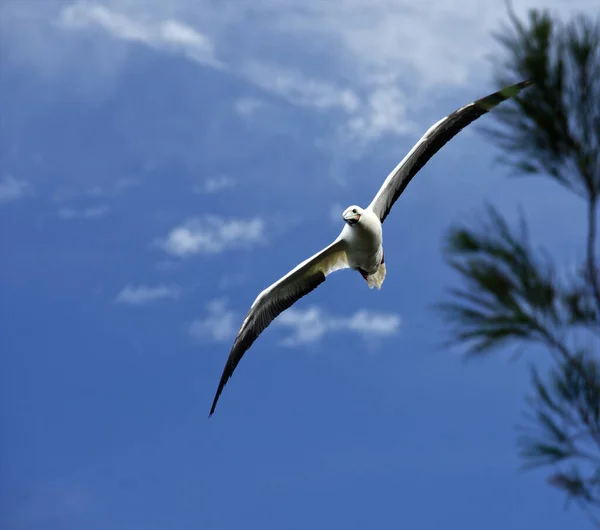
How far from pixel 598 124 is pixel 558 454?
4.77 ft

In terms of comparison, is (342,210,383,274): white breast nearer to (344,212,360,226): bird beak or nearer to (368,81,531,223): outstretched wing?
(344,212,360,226): bird beak

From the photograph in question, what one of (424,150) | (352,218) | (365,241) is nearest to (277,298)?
(365,241)

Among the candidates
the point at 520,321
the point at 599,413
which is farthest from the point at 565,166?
the point at 599,413

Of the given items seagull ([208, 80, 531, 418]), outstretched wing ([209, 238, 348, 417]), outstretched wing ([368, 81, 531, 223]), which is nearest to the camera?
seagull ([208, 80, 531, 418])

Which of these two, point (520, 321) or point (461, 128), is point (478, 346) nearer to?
point (520, 321)

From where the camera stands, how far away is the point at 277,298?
822cm

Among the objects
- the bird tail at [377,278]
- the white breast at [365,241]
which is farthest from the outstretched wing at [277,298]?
the bird tail at [377,278]

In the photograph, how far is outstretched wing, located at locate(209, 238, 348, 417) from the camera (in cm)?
804

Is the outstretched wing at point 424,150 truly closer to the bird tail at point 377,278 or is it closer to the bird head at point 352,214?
the bird head at point 352,214

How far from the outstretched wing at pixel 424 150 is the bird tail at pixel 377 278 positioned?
577 mm

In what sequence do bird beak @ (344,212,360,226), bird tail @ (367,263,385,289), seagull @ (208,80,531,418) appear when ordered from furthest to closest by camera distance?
bird tail @ (367,263,385,289)
seagull @ (208,80,531,418)
bird beak @ (344,212,360,226)

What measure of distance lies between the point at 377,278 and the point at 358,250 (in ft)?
2.32

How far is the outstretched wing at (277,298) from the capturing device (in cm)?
804

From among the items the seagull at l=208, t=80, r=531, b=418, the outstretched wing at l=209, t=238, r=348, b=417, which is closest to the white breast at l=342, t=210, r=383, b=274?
the seagull at l=208, t=80, r=531, b=418
